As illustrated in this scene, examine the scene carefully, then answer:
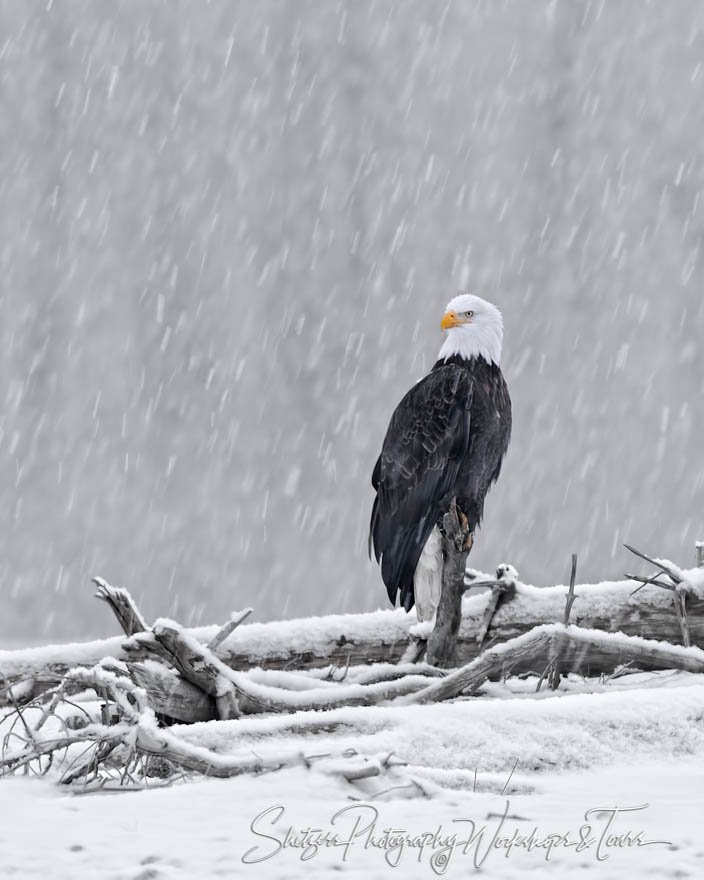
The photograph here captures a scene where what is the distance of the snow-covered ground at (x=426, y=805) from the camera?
176 cm

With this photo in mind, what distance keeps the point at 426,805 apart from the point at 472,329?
386cm

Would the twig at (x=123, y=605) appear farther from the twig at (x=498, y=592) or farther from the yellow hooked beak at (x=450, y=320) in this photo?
the yellow hooked beak at (x=450, y=320)

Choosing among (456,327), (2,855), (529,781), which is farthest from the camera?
(456,327)

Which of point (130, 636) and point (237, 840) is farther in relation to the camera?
point (130, 636)

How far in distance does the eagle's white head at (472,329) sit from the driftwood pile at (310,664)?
1.38m

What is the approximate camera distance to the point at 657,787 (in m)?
2.32

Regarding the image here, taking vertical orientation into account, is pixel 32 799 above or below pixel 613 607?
below

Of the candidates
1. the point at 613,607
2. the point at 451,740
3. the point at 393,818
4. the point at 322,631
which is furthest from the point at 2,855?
the point at 613,607

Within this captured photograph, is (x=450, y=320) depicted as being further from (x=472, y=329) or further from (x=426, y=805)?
(x=426, y=805)

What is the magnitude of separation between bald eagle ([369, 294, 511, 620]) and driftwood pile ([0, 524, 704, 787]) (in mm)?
448

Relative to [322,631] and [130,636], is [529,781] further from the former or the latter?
[322,631]

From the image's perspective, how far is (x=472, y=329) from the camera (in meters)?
5.62

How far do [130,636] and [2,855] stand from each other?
5.21 feet

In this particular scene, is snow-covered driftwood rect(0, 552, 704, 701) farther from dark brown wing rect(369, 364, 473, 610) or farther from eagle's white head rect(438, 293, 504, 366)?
eagle's white head rect(438, 293, 504, 366)
